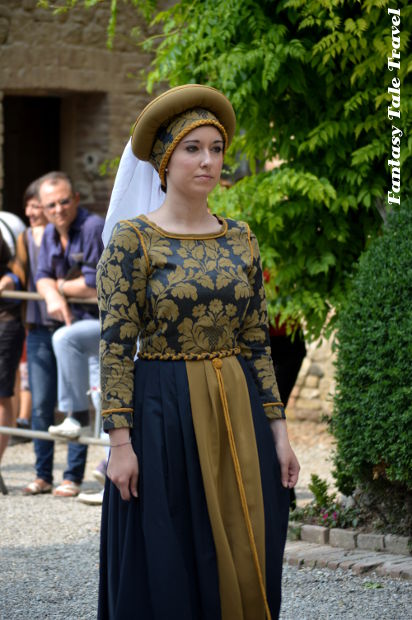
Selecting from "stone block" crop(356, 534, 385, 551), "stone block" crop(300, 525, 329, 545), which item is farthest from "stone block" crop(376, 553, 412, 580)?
"stone block" crop(300, 525, 329, 545)

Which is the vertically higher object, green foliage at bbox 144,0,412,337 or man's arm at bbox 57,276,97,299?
green foliage at bbox 144,0,412,337

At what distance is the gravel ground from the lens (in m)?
4.43

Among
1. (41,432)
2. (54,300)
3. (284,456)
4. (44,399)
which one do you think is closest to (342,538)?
(284,456)

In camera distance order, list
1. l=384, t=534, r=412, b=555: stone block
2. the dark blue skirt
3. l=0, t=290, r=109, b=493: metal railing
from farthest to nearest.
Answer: l=0, t=290, r=109, b=493: metal railing, l=384, t=534, r=412, b=555: stone block, the dark blue skirt

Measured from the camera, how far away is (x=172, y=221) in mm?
3312

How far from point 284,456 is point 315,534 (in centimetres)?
204

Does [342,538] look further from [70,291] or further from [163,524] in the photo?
[70,291]

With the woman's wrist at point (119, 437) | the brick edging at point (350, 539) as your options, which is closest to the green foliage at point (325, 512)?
the brick edging at point (350, 539)

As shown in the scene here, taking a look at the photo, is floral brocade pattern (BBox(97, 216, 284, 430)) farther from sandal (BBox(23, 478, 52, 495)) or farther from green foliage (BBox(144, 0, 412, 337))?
sandal (BBox(23, 478, 52, 495))

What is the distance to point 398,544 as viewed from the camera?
199 inches

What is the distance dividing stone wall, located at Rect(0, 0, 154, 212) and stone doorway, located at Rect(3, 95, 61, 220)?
1.85 m

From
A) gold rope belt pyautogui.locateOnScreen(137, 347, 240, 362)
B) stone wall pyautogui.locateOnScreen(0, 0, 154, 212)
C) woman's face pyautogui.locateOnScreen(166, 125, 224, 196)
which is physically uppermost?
stone wall pyautogui.locateOnScreen(0, 0, 154, 212)

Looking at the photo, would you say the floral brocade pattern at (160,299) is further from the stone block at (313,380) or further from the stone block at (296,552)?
the stone block at (313,380)

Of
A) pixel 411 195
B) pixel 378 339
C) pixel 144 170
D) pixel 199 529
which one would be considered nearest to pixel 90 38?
pixel 411 195
